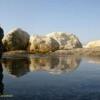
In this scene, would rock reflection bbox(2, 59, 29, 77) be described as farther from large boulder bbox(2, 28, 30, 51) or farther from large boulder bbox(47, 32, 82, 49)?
large boulder bbox(47, 32, 82, 49)

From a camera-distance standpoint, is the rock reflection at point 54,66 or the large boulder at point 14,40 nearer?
the rock reflection at point 54,66

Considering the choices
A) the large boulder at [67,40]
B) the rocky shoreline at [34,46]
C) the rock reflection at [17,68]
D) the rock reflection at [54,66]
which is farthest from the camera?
the large boulder at [67,40]

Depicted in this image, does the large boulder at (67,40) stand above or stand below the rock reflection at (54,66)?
above

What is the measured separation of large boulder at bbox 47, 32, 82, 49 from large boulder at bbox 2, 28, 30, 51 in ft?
25.3

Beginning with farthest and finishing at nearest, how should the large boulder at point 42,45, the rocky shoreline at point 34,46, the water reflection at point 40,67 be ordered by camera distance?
the large boulder at point 42,45 → the rocky shoreline at point 34,46 → the water reflection at point 40,67

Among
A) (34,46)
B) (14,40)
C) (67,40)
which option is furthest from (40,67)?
(67,40)

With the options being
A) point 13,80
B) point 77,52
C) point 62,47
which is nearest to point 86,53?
point 77,52

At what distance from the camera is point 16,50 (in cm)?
4962

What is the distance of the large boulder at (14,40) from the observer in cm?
5034

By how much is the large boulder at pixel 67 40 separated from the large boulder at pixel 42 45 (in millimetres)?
4056

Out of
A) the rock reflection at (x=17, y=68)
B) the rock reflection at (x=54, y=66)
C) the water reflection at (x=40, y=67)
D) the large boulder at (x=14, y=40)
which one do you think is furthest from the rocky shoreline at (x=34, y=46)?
the rock reflection at (x=17, y=68)

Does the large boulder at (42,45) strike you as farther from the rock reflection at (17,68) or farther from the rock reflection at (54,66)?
the rock reflection at (17,68)

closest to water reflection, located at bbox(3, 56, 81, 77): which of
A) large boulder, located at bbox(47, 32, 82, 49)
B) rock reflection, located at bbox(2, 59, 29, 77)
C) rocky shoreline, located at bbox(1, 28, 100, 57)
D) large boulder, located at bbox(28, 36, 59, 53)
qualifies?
rock reflection, located at bbox(2, 59, 29, 77)

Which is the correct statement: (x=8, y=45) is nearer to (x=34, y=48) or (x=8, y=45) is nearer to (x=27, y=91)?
(x=34, y=48)
